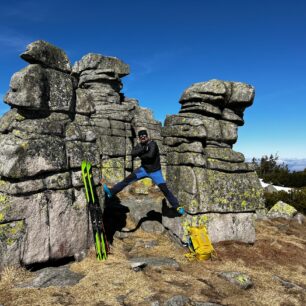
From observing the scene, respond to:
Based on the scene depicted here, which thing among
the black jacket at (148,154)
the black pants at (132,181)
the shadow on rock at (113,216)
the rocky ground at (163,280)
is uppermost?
the black jacket at (148,154)

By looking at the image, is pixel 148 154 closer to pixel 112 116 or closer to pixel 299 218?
pixel 299 218

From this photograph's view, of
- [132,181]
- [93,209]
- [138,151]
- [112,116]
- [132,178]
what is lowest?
[93,209]

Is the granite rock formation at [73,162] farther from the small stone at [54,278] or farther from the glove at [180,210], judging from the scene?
the small stone at [54,278]

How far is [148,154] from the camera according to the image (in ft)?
43.5

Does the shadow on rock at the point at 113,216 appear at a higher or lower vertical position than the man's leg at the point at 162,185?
lower

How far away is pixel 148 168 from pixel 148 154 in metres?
0.73

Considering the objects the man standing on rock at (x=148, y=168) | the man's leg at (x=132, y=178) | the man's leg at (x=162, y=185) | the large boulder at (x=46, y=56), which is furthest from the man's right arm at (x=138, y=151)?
the large boulder at (x=46, y=56)

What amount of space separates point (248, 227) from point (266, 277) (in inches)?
166

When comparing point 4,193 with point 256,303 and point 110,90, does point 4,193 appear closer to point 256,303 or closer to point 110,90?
point 256,303

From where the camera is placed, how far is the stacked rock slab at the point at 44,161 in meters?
10.4

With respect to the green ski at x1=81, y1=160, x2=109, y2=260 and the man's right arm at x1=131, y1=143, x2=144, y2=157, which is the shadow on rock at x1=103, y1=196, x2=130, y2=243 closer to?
the green ski at x1=81, y1=160, x2=109, y2=260

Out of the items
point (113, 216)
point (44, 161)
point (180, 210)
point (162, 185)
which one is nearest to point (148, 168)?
point (162, 185)

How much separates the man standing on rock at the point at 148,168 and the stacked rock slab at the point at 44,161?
3.89 ft

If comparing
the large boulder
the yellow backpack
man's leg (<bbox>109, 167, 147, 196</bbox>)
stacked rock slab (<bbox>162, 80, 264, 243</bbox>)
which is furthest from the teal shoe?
the large boulder
